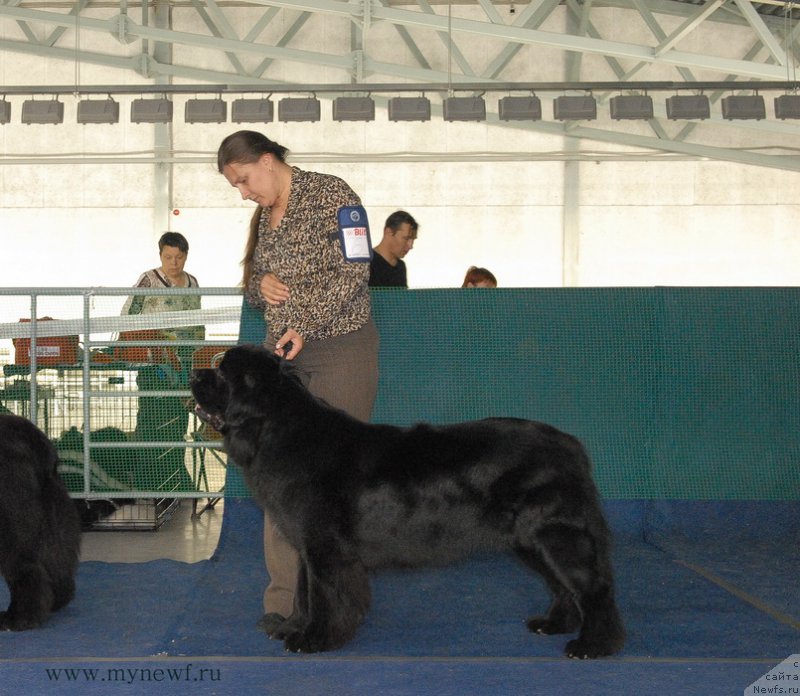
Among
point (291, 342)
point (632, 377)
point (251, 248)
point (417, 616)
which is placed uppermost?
point (251, 248)

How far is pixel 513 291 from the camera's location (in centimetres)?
560

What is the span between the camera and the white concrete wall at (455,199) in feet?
53.8

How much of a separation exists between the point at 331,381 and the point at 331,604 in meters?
0.84

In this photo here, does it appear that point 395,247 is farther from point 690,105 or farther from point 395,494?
point 690,105

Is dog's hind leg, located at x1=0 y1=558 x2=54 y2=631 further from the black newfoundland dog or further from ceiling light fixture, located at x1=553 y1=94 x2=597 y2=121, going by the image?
ceiling light fixture, located at x1=553 y1=94 x2=597 y2=121

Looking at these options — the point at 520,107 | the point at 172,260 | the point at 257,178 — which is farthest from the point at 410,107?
the point at 257,178

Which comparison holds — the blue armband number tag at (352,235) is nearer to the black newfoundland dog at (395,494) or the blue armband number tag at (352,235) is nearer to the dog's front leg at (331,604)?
the black newfoundland dog at (395,494)

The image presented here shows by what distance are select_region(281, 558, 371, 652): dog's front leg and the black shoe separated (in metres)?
0.22

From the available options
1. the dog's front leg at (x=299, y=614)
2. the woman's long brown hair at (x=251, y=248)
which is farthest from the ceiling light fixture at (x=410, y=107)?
the dog's front leg at (x=299, y=614)

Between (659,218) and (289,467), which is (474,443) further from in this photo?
(659,218)

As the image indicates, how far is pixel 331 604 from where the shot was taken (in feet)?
11.1

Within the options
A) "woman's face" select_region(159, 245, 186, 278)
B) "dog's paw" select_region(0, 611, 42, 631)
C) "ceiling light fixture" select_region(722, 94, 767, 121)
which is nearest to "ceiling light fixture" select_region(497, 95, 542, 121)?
"ceiling light fixture" select_region(722, 94, 767, 121)

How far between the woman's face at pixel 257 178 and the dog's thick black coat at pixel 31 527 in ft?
4.43

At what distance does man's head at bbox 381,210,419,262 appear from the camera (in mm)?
6613
